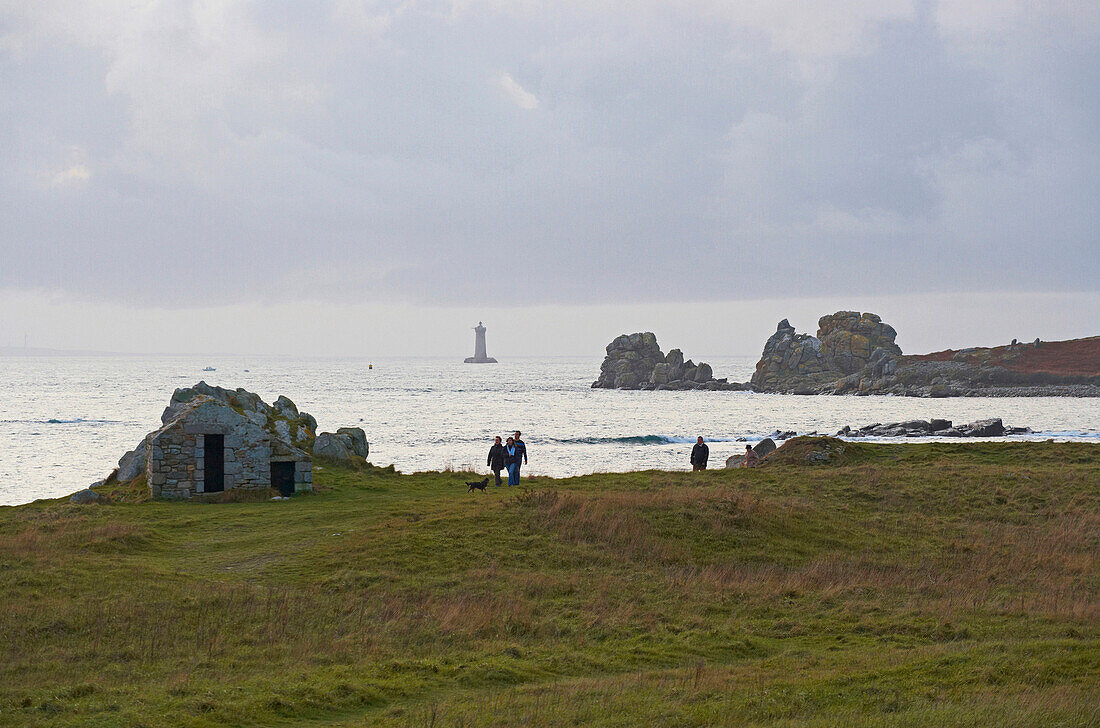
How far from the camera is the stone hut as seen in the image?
3105 centimetres

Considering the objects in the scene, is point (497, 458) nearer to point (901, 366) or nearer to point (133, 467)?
point (133, 467)

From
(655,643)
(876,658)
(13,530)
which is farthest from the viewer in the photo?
(13,530)

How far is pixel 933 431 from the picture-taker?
7325 centimetres

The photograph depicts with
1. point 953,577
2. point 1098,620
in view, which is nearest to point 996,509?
point 953,577

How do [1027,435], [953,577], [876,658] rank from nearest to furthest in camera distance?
[876,658], [953,577], [1027,435]

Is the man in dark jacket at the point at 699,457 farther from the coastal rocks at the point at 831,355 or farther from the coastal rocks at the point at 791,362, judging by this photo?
the coastal rocks at the point at 791,362

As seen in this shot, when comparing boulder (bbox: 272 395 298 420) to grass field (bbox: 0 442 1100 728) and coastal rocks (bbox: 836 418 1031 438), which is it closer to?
grass field (bbox: 0 442 1100 728)

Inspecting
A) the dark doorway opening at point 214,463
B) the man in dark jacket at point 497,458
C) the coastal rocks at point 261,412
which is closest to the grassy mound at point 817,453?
the man in dark jacket at point 497,458

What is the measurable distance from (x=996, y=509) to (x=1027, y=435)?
5034 cm

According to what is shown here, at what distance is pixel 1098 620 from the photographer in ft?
54.3

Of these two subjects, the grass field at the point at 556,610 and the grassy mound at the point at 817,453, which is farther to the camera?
the grassy mound at the point at 817,453

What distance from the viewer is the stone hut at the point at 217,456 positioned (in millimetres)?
31047

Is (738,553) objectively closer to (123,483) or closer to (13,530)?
(13,530)

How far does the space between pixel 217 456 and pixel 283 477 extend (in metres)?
2.36
